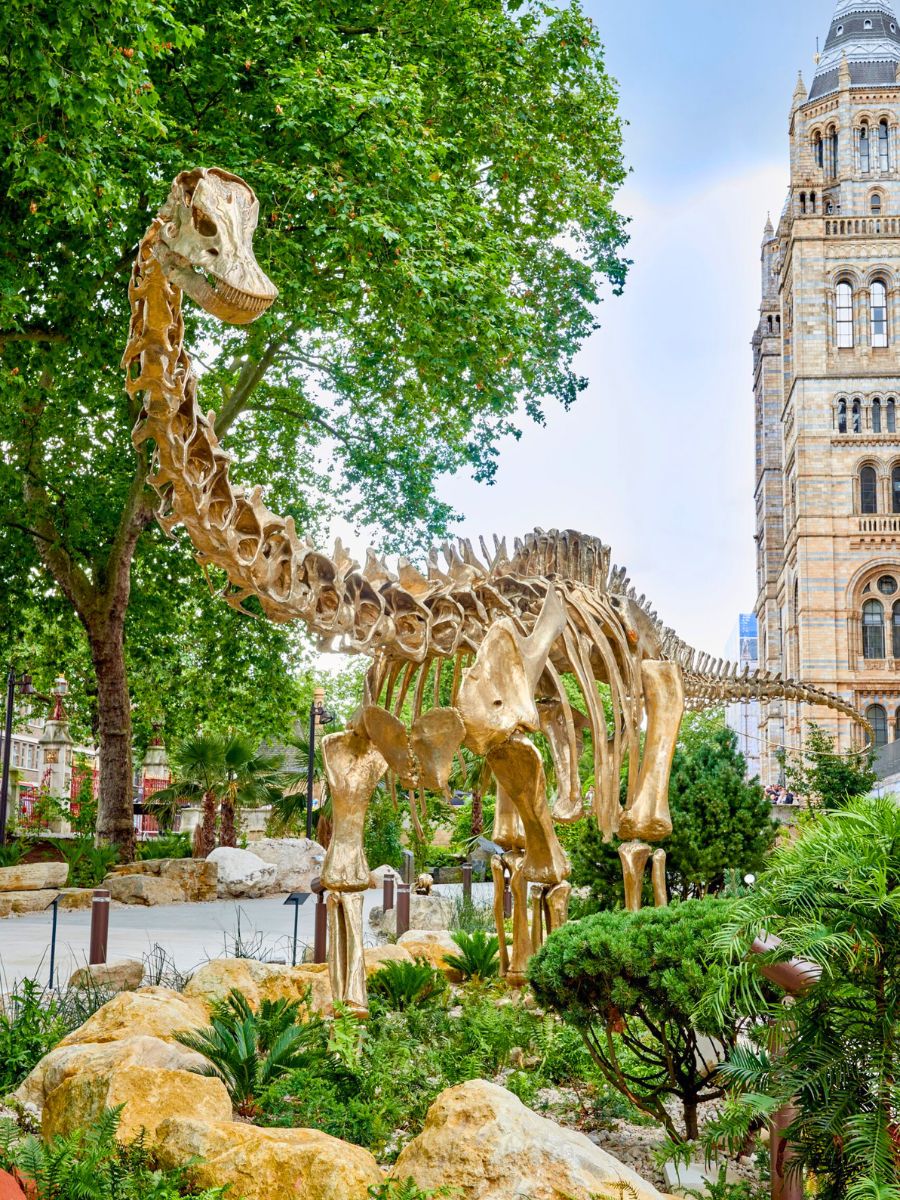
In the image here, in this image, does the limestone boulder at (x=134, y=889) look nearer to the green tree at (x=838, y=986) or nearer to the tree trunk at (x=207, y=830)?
the tree trunk at (x=207, y=830)

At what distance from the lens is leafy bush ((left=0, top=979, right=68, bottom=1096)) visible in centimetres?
654

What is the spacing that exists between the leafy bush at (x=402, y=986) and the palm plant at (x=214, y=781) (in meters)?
16.3

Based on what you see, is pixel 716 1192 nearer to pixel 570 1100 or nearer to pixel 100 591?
pixel 570 1100

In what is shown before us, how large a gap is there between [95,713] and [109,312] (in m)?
8.81

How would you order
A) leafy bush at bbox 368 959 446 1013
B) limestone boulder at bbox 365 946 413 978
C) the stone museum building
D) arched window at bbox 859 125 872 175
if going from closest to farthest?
leafy bush at bbox 368 959 446 1013 → limestone boulder at bbox 365 946 413 978 → the stone museum building → arched window at bbox 859 125 872 175

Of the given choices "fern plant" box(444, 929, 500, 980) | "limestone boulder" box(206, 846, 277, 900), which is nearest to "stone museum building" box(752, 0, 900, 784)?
"limestone boulder" box(206, 846, 277, 900)

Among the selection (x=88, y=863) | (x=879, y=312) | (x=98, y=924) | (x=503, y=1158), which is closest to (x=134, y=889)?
(x=88, y=863)

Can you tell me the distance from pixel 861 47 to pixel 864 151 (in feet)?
24.6

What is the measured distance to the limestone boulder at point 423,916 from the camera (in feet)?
49.3

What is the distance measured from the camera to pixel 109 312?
15695 mm

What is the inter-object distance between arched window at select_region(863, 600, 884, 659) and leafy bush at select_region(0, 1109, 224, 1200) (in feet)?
173

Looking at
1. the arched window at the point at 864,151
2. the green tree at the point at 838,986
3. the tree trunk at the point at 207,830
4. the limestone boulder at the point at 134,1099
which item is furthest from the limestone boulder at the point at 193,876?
the arched window at the point at 864,151

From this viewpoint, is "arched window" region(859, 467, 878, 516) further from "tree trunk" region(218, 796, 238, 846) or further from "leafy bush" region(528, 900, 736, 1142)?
"leafy bush" region(528, 900, 736, 1142)

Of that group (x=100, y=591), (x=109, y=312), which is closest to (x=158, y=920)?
(x=100, y=591)
